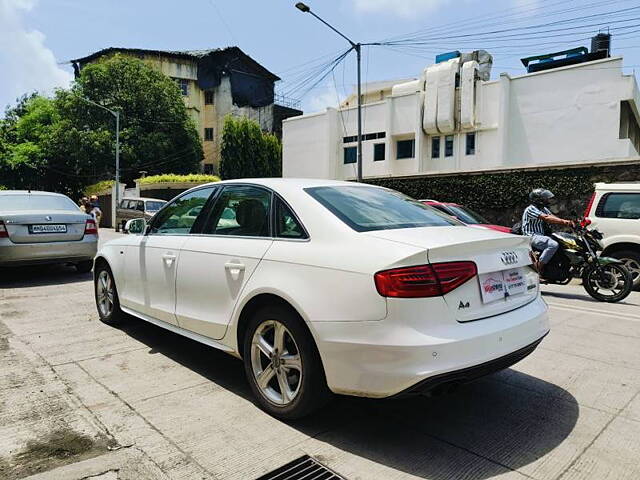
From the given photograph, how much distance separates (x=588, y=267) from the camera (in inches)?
297

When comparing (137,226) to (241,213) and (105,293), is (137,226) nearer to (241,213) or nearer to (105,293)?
(105,293)

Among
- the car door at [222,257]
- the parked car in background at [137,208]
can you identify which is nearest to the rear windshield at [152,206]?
the parked car in background at [137,208]

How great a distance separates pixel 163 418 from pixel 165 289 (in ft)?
4.25

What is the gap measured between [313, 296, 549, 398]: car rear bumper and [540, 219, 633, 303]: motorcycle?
5.46 metres

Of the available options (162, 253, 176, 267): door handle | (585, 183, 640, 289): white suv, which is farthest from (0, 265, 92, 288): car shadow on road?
(585, 183, 640, 289): white suv

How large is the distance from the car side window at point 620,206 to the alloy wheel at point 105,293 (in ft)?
27.7

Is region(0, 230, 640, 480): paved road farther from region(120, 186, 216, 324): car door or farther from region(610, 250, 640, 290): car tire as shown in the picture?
region(610, 250, 640, 290): car tire

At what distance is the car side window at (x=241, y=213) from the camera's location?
3.50 m

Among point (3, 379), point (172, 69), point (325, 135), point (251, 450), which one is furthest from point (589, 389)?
point (172, 69)

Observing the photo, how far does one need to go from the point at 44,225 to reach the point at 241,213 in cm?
595

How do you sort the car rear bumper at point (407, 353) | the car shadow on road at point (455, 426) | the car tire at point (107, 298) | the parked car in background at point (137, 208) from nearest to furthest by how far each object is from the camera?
the car rear bumper at point (407, 353) < the car shadow on road at point (455, 426) < the car tire at point (107, 298) < the parked car in background at point (137, 208)

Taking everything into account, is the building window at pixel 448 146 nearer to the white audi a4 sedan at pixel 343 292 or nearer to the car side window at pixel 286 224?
the white audi a4 sedan at pixel 343 292

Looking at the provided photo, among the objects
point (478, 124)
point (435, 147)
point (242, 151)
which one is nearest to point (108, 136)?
point (242, 151)

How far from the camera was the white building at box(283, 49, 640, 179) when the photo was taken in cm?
2370
